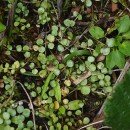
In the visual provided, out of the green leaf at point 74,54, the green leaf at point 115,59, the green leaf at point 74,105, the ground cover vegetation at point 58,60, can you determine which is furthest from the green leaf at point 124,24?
the green leaf at point 74,105

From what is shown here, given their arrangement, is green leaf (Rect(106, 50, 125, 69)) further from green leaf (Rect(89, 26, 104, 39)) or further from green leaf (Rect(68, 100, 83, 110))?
green leaf (Rect(68, 100, 83, 110))

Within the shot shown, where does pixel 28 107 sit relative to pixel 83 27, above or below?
below

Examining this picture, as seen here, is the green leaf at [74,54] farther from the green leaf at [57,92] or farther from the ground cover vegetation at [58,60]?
the green leaf at [57,92]

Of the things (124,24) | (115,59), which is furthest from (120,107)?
(124,24)

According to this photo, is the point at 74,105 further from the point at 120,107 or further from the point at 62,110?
the point at 120,107

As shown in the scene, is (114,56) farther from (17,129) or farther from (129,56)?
(17,129)

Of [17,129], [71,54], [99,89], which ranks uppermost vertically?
[71,54]

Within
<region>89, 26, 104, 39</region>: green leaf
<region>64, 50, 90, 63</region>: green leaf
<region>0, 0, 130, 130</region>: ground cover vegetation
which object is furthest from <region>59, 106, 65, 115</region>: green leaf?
<region>89, 26, 104, 39</region>: green leaf

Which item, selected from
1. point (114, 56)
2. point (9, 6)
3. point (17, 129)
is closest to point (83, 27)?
point (114, 56)
